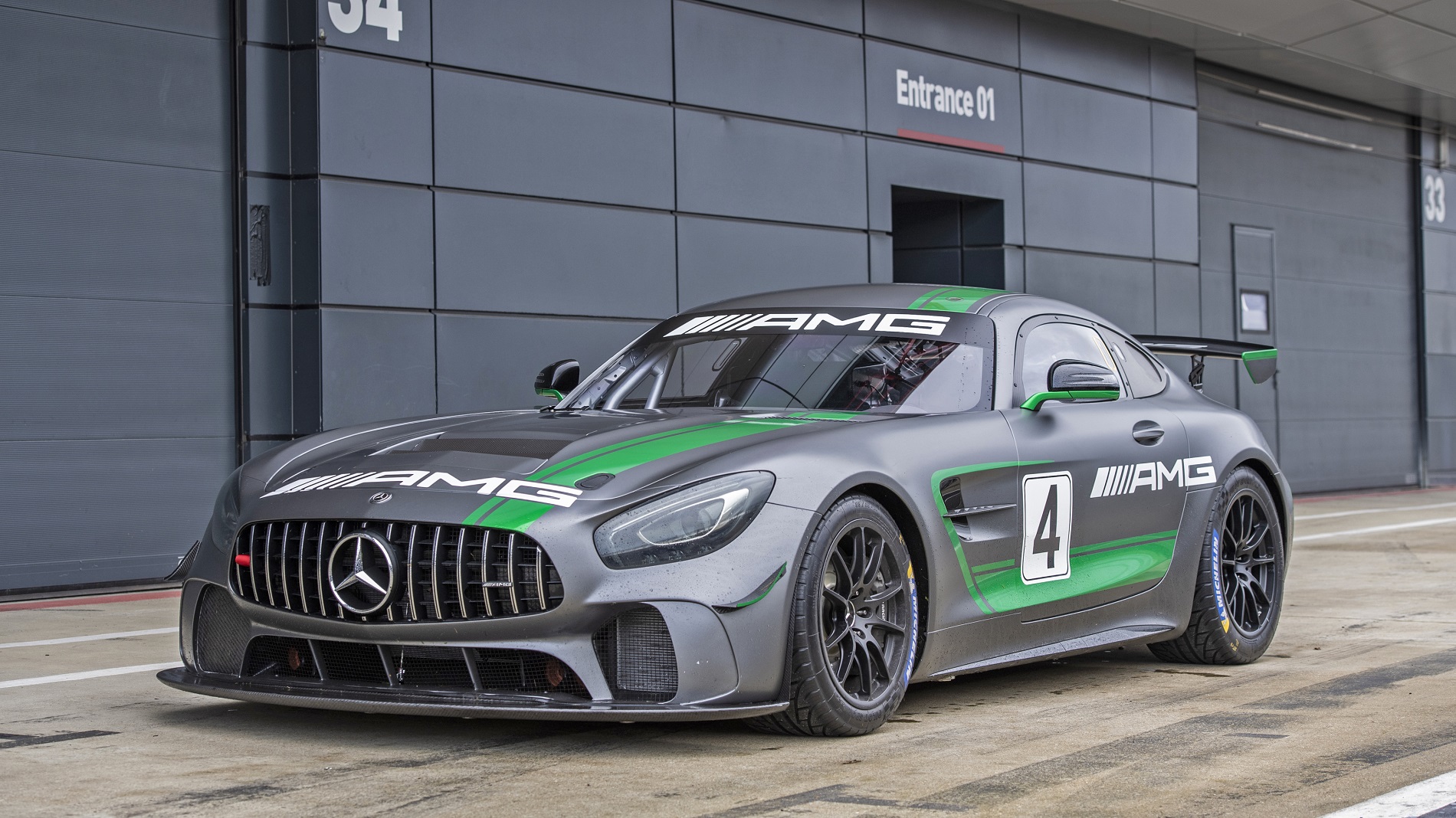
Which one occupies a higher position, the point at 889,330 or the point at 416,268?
the point at 416,268

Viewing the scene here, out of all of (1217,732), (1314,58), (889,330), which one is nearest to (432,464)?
(889,330)

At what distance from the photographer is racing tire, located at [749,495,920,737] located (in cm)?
444

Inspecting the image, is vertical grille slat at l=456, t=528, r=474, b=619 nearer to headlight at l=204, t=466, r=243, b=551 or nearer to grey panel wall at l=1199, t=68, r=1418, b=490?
headlight at l=204, t=466, r=243, b=551

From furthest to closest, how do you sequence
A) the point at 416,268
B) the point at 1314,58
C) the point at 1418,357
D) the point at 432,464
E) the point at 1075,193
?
the point at 1418,357 → the point at 1314,58 → the point at 1075,193 → the point at 416,268 → the point at 432,464

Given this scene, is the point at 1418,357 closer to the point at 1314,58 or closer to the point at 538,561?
the point at 1314,58

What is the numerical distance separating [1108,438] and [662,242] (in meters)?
7.70

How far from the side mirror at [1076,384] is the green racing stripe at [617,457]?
947 millimetres

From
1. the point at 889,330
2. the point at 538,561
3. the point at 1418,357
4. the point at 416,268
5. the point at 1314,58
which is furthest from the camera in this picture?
the point at 1418,357

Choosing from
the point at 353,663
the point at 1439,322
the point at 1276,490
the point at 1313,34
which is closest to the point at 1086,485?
the point at 1276,490

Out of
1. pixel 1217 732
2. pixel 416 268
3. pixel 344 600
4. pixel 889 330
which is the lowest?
pixel 1217 732

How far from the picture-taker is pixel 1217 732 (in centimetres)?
474

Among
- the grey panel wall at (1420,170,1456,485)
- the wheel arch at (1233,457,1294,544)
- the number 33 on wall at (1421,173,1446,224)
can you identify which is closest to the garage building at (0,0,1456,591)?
the number 33 on wall at (1421,173,1446,224)

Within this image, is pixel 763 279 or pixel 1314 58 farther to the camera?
pixel 1314 58

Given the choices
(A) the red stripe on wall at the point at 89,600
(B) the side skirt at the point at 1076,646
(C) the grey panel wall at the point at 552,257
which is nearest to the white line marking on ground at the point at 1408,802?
(B) the side skirt at the point at 1076,646
